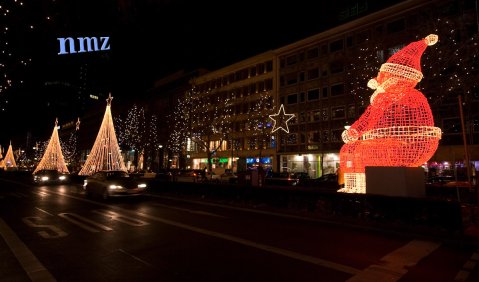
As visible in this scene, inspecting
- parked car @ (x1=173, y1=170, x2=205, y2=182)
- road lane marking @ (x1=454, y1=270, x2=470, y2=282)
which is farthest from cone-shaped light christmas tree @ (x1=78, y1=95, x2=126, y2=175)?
road lane marking @ (x1=454, y1=270, x2=470, y2=282)

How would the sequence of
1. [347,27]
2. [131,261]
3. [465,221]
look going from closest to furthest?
[131,261], [465,221], [347,27]

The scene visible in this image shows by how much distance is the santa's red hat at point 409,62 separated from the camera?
1302 centimetres

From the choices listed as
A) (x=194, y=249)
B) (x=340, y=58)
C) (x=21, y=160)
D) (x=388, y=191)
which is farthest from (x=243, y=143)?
(x=21, y=160)

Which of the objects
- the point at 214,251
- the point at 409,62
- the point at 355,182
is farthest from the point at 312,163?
the point at 214,251

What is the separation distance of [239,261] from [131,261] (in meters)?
2.12

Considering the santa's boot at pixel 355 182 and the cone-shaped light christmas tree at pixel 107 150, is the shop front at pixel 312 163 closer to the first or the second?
the cone-shaped light christmas tree at pixel 107 150

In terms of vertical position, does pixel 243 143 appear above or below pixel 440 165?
above

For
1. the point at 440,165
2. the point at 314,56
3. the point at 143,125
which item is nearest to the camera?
the point at 440,165

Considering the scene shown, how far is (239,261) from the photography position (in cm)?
699

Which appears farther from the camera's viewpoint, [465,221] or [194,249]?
[465,221]

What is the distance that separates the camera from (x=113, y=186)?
1780cm

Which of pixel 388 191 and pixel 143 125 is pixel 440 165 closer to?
pixel 388 191

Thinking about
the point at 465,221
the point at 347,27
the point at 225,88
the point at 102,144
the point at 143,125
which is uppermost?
the point at 347,27

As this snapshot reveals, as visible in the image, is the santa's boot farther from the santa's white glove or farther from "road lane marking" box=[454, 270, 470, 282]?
"road lane marking" box=[454, 270, 470, 282]
